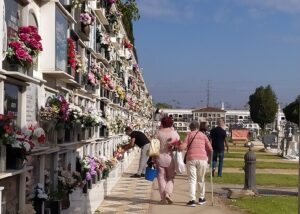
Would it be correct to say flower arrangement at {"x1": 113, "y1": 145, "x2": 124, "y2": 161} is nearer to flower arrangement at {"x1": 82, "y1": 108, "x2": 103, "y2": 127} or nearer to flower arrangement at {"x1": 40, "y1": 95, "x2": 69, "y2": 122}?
flower arrangement at {"x1": 82, "y1": 108, "x2": 103, "y2": 127}

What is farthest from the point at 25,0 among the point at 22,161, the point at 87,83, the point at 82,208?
the point at 87,83

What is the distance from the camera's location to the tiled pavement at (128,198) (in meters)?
10.6


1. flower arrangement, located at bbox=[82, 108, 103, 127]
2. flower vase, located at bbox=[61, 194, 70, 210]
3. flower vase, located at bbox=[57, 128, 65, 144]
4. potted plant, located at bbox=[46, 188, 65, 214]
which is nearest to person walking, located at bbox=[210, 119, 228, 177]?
flower arrangement, located at bbox=[82, 108, 103, 127]

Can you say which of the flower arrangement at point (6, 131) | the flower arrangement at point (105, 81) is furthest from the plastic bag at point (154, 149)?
the flower arrangement at point (6, 131)

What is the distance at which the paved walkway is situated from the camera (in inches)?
420

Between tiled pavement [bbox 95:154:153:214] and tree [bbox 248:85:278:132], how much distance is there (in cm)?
6565

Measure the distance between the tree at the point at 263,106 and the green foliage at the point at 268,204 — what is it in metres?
68.1

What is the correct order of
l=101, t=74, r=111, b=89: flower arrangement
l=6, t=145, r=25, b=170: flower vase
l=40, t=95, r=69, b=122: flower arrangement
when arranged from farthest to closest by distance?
l=101, t=74, r=111, b=89: flower arrangement
l=40, t=95, r=69, b=122: flower arrangement
l=6, t=145, r=25, b=170: flower vase

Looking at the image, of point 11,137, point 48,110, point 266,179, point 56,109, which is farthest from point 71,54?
point 266,179

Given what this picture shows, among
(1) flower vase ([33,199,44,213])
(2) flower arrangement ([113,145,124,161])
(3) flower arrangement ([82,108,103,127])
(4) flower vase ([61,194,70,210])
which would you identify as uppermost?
(3) flower arrangement ([82,108,103,127])

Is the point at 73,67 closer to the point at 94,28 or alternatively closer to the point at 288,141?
the point at 94,28

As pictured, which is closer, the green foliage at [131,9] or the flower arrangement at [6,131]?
the flower arrangement at [6,131]

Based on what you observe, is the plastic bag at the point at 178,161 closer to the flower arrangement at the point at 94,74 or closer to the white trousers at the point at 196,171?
the white trousers at the point at 196,171

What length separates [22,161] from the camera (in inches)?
245
